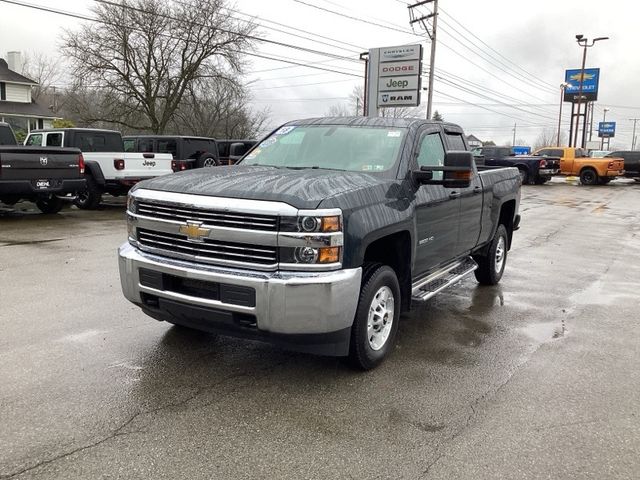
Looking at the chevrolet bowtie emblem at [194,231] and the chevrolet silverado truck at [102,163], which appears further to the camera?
the chevrolet silverado truck at [102,163]

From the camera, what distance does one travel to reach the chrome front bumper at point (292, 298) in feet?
11.4

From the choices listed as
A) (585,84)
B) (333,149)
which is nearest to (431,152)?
(333,149)

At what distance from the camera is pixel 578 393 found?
3.97 m

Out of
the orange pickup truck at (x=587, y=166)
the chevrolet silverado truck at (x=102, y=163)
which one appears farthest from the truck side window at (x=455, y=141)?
the orange pickup truck at (x=587, y=166)

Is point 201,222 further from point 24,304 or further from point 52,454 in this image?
point 24,304

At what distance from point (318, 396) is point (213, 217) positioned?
1404 millimetres

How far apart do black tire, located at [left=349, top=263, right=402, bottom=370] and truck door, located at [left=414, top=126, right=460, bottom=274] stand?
0.55m

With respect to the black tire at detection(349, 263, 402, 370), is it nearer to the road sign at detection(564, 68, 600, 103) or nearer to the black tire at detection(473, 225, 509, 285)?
the black tire at detection(473, 225, 509, 285)

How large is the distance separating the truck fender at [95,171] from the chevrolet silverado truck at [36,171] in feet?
4.29

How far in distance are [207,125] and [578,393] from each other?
4482cm

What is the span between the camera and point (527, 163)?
94.0 ft

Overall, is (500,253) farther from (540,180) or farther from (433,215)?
(540,180)

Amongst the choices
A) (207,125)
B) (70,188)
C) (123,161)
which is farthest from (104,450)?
(207,125)

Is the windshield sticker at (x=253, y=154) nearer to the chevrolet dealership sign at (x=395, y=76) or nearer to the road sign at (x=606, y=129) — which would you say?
the chevrolet dealership sign at (x=395, y=76)
